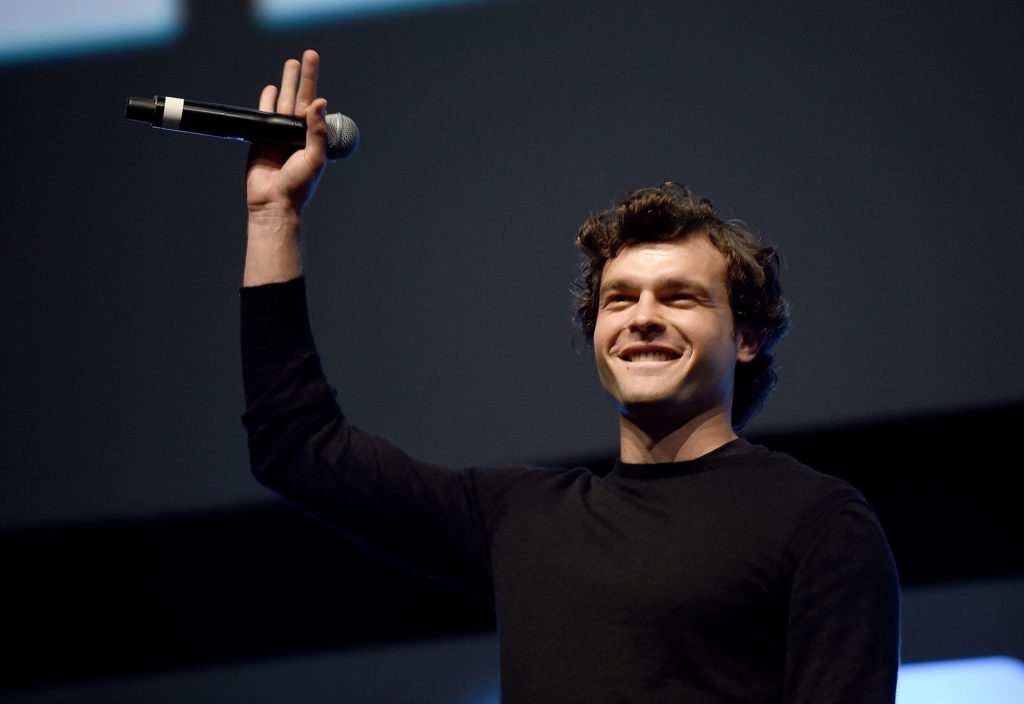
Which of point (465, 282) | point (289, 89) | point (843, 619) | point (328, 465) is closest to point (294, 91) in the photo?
point (289, 89)

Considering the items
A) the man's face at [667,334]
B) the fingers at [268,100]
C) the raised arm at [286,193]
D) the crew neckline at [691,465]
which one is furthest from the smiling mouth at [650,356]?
the fingers at [268,100]

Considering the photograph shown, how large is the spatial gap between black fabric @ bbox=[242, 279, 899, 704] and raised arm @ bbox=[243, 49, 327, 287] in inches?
1.2

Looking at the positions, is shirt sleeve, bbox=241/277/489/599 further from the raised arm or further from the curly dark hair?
the curly dark hair

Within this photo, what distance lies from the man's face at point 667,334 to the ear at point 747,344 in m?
0.04

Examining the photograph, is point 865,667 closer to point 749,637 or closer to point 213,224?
point 749,637

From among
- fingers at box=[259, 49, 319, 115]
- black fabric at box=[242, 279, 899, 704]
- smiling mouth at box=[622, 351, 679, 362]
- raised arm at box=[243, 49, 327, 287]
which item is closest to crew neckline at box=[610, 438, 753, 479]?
black fabric at box=[242, 279, 899, 704]

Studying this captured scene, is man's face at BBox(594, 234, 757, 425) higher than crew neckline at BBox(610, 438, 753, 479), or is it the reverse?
man's face at BBox(594, 234, 757, 425)

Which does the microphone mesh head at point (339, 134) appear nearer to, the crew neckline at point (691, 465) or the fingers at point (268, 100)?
the fingers at point (268, 100)

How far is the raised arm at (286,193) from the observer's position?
53.1 inches

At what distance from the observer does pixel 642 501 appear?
4.20 feet

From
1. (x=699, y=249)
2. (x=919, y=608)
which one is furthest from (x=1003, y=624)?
(x=699, y=249)

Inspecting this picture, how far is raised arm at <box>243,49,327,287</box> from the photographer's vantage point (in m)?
1.35

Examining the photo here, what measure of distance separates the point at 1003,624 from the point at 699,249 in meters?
0.99

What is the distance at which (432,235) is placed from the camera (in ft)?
6.98
